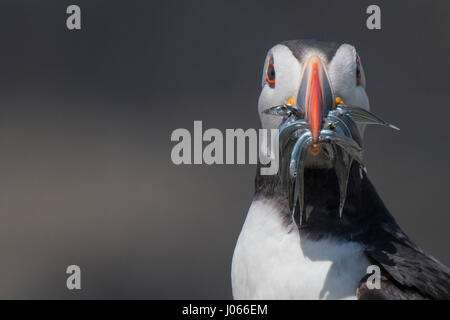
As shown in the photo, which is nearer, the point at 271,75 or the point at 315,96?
the point at 315,96

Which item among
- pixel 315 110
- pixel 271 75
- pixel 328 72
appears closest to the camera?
pixel 315 110

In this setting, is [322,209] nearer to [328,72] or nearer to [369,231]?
[369,231]

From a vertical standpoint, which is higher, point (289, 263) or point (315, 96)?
point (315, 96)

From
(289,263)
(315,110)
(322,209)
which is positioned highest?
(315,110)

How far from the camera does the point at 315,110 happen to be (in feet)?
7.14

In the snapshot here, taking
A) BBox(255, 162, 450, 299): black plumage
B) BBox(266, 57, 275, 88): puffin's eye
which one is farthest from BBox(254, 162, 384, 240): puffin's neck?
BBox(266, 57, 275, 88): puffin's eye

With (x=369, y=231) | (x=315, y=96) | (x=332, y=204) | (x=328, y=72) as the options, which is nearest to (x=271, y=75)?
(x=328, y=72)

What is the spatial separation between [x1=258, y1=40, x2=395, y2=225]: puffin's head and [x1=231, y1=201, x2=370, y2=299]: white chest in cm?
9

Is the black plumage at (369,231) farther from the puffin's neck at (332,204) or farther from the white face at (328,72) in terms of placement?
the white face at (328,72)

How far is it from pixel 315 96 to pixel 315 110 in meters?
0.05
